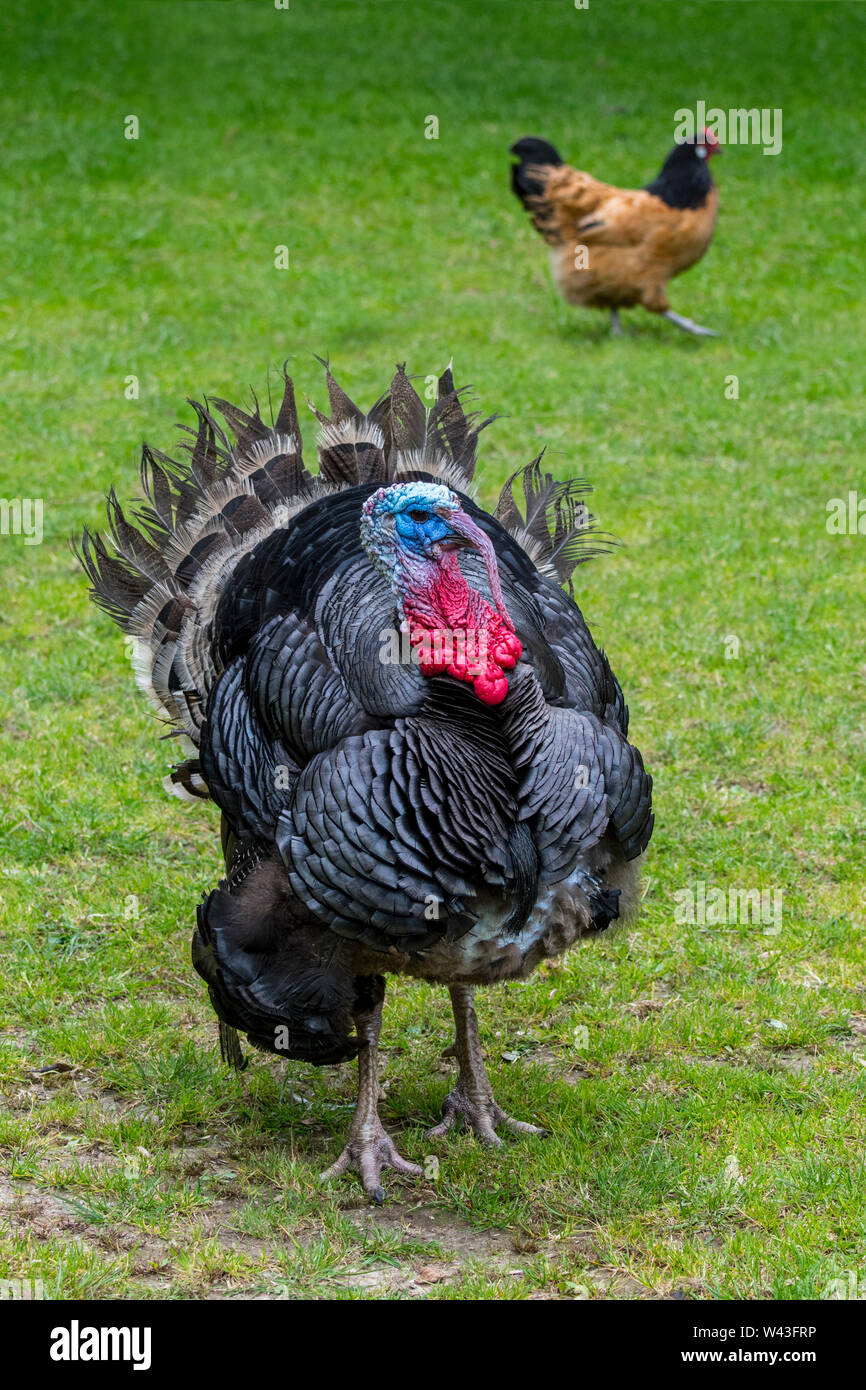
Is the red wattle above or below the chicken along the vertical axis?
below

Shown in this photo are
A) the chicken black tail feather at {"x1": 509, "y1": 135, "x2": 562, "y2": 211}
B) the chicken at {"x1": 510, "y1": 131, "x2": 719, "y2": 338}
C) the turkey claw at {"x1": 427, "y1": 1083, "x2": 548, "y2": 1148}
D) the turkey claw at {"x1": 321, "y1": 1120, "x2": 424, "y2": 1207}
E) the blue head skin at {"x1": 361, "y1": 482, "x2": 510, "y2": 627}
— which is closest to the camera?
the blue head skin at {"x1": 361, "y1": 482, "x2": 510, "y2": 627}

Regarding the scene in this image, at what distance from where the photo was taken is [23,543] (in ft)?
29.3

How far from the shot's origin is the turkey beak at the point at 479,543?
3.80 metres

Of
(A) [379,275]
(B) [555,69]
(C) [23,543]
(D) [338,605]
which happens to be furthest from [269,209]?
(D) [338,605]

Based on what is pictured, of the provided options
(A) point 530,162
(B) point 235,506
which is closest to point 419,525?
(B) point 235,506

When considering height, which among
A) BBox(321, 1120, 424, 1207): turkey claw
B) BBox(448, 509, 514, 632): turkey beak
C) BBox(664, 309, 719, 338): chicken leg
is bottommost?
BBox(321, 1120, 424, 1207): turkey claw

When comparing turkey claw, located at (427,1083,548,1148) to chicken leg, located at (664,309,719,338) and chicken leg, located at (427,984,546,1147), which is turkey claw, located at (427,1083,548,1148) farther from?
chicken leg, located at (664,309,719,338)

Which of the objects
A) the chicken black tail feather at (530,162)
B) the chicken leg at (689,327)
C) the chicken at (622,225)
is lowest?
the chicken leg at (689,327)

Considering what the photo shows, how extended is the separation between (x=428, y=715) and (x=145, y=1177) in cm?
158

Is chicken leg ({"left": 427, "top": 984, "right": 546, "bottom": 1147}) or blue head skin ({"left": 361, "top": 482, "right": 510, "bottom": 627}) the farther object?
chicken leg ({"left": 427, "top": 984, "right": 546, "bottom": 1147})

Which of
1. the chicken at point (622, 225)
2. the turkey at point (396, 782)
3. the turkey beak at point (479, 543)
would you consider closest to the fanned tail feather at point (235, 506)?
the turkey at point (396, 782)

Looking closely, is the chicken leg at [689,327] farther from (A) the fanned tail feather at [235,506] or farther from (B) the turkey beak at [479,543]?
(B) the turkey beak at [479,543]

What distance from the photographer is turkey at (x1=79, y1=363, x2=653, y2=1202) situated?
3.68 meters

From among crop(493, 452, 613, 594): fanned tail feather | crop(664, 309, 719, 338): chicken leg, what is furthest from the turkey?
crop(664, 309, 719, 338): chicken leg
